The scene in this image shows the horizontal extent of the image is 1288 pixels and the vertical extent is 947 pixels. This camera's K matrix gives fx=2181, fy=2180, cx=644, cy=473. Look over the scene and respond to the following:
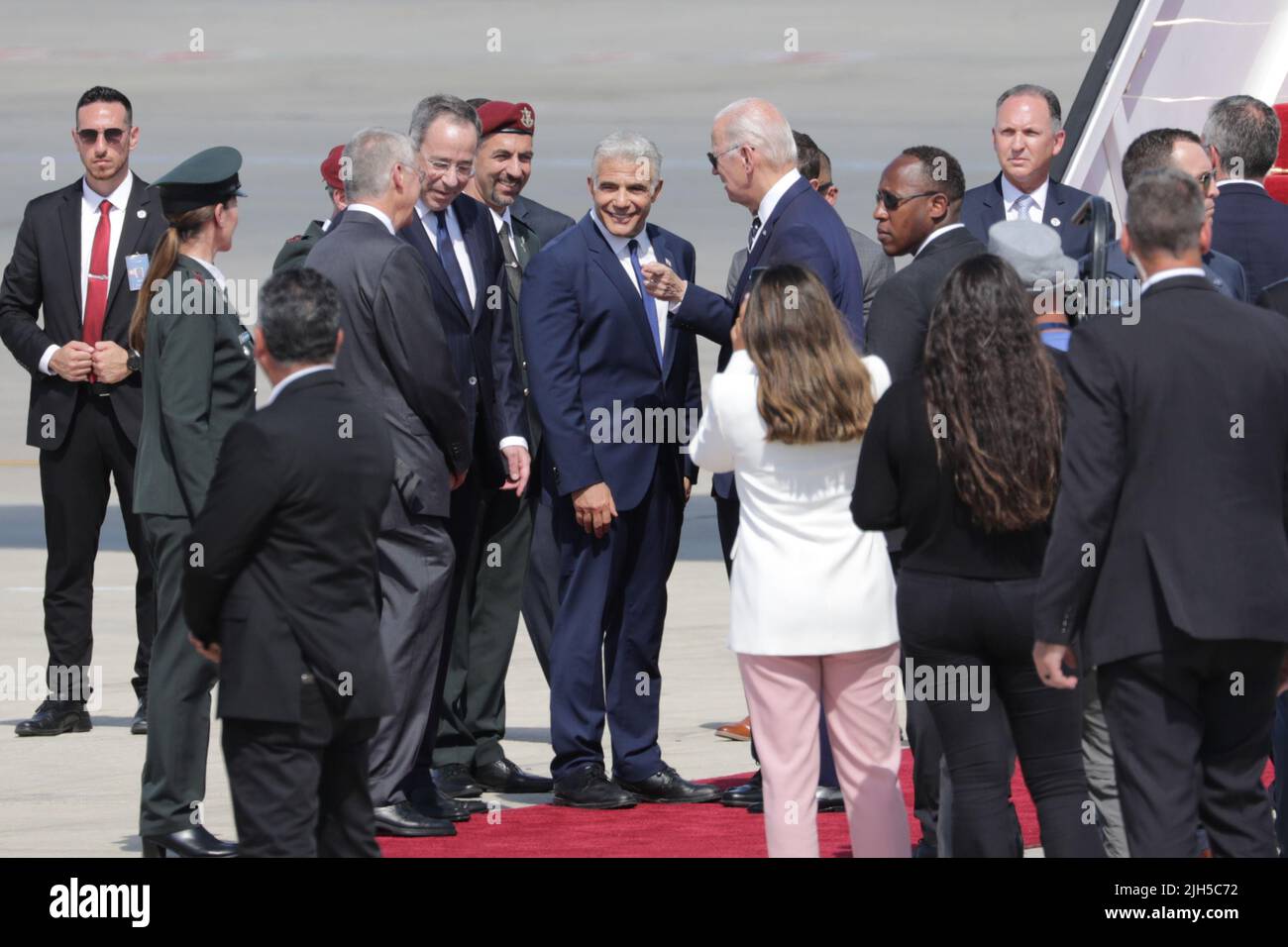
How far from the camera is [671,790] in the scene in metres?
6.45

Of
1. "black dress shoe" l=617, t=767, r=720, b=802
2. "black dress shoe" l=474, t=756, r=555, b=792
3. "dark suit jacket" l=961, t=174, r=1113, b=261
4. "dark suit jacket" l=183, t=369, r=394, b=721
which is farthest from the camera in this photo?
"dark suit jacket" l=961, t=174, r=1113, b=261

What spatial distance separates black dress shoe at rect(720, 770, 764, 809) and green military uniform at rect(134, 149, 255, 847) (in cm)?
162

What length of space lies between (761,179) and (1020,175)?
1.70 m

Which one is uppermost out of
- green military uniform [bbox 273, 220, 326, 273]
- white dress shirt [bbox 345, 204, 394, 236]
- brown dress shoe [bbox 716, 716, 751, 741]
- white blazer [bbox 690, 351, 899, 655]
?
white dress shirt [bbox 345, 204, 394, 236]

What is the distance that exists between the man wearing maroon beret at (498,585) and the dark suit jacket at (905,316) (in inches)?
65.0

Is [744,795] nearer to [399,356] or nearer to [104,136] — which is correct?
[399,356]

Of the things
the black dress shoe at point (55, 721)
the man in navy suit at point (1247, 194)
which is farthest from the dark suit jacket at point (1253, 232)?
the black dress shoe at point (55, 721)

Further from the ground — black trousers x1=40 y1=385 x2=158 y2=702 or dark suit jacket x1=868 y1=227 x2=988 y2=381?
dark suit jacket x1=868 y1=227 x2=988 y2=381

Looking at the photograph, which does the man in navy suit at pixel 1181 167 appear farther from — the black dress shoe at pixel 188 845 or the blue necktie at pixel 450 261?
the black dress shoe at pixel 188 845

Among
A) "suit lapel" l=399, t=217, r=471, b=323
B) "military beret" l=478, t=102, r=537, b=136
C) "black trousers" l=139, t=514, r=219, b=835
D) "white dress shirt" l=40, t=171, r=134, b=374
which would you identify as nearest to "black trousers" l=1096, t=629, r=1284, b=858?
"black trousers" l=139, t=514, r=219, b=835

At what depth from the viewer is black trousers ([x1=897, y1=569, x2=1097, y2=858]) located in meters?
4.37

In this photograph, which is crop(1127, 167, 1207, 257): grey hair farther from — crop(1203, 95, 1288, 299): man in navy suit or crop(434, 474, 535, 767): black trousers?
crop(434, 474, 535, 767): black trousers

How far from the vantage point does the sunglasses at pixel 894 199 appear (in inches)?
217
